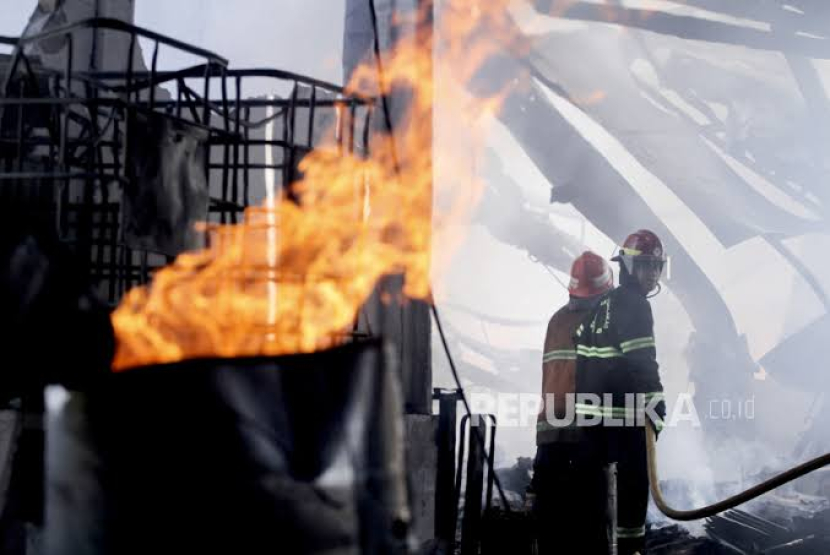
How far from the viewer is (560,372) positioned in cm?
707

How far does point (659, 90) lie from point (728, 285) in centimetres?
364

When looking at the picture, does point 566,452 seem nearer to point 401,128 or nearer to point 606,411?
point 606,411

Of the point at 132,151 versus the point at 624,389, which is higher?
the point at 132,151

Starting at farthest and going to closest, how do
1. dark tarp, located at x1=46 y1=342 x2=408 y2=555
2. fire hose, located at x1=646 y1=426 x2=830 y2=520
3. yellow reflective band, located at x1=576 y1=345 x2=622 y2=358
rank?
1. yellow reflective band, located at x1=576 y1=345 x2=622 y2=358
2. fire hose, located at x1=646 y1=426 x2=830 y2=520
3. dark tarp, located at x1=46 y1=342 x2=408 y2=555

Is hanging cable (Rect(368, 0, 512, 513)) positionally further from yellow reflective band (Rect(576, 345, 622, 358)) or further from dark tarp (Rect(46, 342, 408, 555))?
dark tarp (Rect(46, 342, 408, 555))

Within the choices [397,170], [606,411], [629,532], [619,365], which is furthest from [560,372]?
[397,170]

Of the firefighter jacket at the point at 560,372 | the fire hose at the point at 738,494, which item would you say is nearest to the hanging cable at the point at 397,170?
the fire hose at the point at 738,494

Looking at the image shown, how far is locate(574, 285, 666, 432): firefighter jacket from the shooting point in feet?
20.1

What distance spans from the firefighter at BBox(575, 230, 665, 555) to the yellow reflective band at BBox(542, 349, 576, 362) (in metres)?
0.37

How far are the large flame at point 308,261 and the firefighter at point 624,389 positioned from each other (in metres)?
1.34

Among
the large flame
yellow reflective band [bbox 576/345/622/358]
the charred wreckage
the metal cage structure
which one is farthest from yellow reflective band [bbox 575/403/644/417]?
the metal cage structure

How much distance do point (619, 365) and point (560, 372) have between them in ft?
2.71

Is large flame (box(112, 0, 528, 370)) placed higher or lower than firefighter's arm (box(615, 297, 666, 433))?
higher

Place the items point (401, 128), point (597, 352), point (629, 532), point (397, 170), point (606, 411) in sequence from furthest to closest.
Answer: point (597, 352) < point (401, 128) < point (606, 411) < point (629, 532) < point (397, 170)
